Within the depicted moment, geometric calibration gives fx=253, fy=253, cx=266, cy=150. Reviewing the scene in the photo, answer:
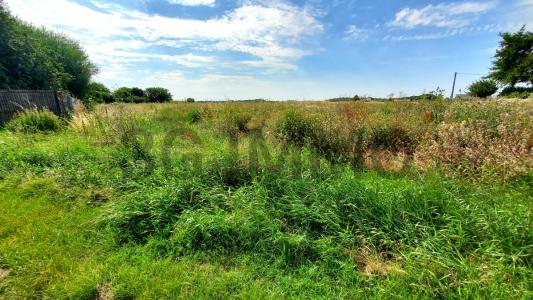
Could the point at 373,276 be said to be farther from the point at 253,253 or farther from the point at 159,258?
the point at 159,258

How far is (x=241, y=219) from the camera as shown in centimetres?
274

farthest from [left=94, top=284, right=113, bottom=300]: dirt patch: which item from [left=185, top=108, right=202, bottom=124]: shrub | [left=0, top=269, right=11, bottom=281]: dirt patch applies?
[left=185, top=108, right=202, bottom=124]: shrub

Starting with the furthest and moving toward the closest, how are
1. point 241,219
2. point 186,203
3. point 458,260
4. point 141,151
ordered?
point 141,151, point 186,203, point 241,219, point 458,260

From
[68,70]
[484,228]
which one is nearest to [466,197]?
[484,228]

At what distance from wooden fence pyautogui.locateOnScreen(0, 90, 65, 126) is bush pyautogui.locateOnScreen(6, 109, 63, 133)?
36.9 inches

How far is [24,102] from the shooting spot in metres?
9.92

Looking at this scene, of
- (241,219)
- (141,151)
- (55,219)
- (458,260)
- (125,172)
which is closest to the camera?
(458,260)

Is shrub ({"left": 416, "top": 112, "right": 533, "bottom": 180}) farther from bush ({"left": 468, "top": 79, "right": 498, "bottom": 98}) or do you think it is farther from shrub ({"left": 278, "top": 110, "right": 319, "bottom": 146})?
bush ({"left": 468, "top": 79, "right": 498, "bottom": 98})

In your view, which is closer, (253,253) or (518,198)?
(253,253)

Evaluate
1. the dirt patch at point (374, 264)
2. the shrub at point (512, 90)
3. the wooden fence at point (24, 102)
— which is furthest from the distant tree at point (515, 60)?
the wooden fence at point (24, 102)

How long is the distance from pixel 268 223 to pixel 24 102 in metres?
12.2

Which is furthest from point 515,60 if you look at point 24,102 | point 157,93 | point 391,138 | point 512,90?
point 157,93

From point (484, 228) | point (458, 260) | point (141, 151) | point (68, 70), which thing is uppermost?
point (68, 70)

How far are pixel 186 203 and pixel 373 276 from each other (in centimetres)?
224
